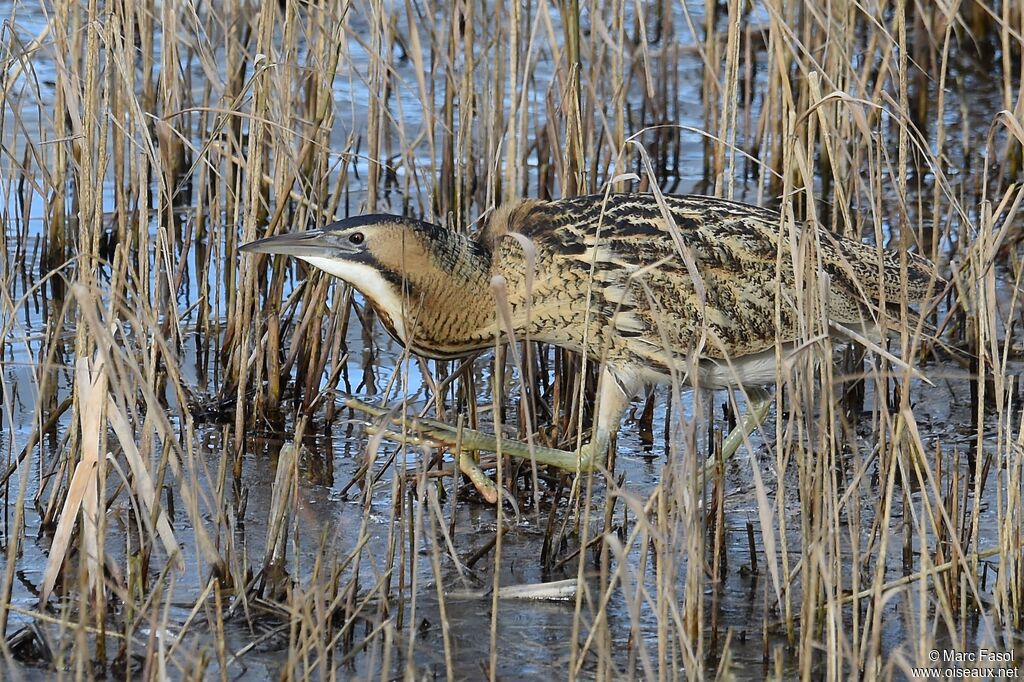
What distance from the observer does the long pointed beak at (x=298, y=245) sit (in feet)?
13.2

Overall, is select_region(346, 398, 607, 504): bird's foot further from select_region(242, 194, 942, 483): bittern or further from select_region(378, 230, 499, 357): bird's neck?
select_region(378, 230, 499, 357): bird's neck

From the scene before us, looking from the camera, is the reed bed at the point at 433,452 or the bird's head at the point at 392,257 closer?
the reed bed at the point at 433,452

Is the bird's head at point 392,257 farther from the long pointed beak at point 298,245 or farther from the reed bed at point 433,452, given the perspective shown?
the reed bed at point 433,452

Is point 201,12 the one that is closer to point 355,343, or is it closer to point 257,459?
point 355,343

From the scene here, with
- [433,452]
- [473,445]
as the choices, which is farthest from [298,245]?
[433,452]

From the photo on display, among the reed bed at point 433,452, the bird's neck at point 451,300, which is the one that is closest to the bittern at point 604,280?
the bird's neck at point 451,300

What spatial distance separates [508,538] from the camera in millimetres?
4324

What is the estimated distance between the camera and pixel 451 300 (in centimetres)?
450

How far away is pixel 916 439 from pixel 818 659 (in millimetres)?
670

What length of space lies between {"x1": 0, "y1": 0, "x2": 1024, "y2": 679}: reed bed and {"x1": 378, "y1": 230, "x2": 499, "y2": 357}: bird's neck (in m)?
0.23

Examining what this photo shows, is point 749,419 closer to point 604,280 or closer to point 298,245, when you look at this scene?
point 604,280

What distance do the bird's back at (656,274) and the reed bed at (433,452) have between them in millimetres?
170

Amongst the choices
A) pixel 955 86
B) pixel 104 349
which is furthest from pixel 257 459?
pixel 955 86

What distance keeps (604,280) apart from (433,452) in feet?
2.92
